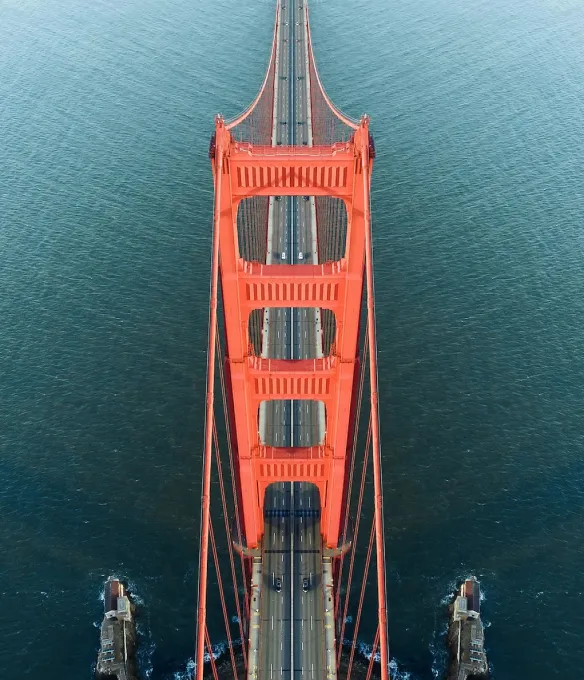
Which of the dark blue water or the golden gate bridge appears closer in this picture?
the golden gate bridge

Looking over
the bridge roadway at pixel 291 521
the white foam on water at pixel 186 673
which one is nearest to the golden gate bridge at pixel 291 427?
the bridge roadway at pixel 291 521

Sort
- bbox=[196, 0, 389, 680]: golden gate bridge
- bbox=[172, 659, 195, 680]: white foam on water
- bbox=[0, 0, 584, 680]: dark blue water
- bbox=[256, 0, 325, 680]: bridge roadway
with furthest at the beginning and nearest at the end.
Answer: bbox=[0, 0, 584, 680]: dark blue water, bbox=[172, 659, 195, 680]: white foam on water, bbox=[256, 0, 325, 680]: bridge roadway, bbox=[196, 0, 389, 680]: golden gate bridge

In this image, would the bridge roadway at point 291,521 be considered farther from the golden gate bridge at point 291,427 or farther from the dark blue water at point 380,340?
the dark blue water at point 380,340

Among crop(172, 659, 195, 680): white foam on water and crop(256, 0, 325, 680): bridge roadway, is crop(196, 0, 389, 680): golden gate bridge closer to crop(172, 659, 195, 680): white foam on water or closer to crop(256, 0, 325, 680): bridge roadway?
crop(256, 0, 325, 680): bridge roadway

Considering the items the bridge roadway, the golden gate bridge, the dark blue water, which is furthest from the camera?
the dark blue water

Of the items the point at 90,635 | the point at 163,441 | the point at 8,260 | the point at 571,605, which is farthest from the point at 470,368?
the point at 8,260

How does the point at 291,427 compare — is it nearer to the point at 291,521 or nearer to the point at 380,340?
the point at 291,521

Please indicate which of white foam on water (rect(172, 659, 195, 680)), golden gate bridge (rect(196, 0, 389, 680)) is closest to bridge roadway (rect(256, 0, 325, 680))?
golden gate bridge (rect(196, 0, 389, 680))

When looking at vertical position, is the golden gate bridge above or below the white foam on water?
above
